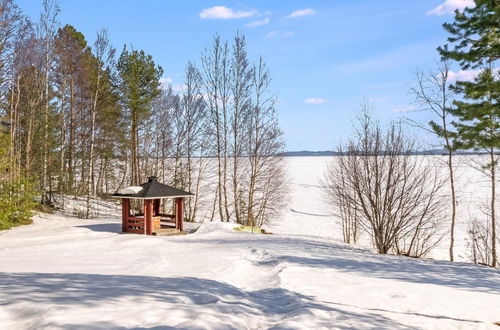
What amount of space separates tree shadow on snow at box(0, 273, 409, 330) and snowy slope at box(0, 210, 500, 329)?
0.06ft

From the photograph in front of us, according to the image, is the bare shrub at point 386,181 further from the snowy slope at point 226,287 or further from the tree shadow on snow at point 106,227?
the tree shadow on snow at point 106,227

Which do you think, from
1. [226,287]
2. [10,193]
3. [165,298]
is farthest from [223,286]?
[10,193]

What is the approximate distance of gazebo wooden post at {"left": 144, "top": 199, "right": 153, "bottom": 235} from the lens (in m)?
14.9

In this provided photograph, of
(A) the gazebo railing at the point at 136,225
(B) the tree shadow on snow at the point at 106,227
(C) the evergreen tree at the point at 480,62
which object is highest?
(C) the evergreen tree at the point at 480,62

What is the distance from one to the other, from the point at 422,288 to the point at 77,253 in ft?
32.1

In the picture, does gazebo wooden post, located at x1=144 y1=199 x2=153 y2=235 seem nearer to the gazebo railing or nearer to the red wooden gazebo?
the red wooden gazebo

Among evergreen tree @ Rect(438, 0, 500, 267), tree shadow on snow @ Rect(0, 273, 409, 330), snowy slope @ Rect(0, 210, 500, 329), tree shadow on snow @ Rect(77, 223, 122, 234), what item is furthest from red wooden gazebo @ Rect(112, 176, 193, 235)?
evergreen tree @ Rect(438, 0, 500, 267)

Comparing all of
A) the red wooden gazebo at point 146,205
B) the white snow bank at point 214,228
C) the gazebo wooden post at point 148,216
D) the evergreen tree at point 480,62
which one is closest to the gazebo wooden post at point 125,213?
the red wooden gazebo at point 146,205

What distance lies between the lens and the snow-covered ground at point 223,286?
16.1 feet

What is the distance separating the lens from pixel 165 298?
5.70 metres

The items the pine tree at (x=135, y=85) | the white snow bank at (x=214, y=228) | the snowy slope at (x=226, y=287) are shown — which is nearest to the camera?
the snowy slope at (x=226, y=287)

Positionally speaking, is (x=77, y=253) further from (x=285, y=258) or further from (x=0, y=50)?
(x=0, y=50)

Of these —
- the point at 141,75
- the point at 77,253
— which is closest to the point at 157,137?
the point at 141,75

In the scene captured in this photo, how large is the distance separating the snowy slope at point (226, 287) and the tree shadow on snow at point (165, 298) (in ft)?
0.06
